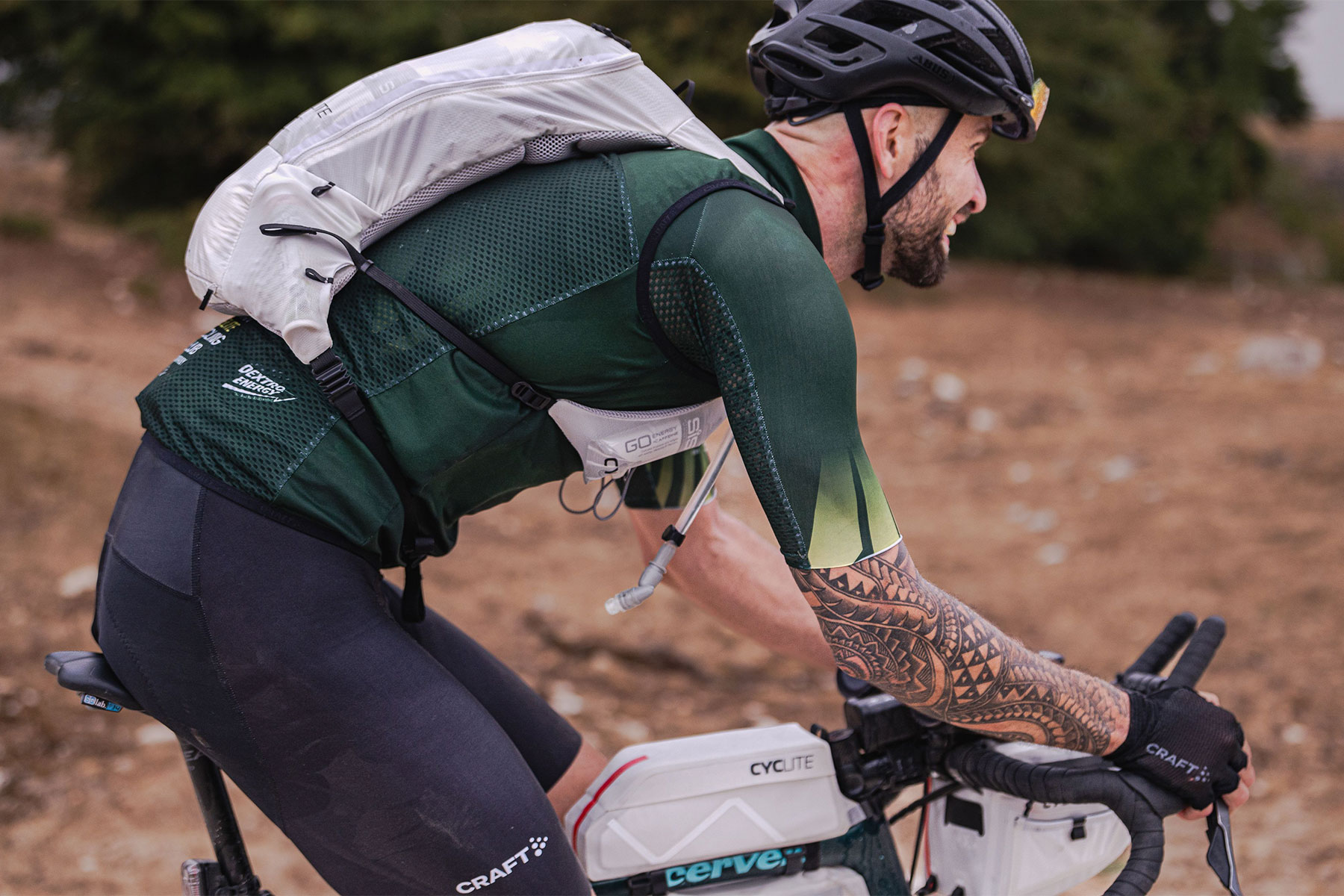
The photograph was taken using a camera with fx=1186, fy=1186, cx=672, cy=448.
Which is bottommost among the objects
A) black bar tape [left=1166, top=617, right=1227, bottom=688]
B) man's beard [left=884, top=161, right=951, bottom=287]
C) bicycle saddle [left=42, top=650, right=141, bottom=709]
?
black bar tape [left=1166, top=617, right=1227, bottom=688]

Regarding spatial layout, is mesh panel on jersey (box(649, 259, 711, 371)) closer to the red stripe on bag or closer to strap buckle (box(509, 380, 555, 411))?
strap buckle (box(509, 380, 555, 411))

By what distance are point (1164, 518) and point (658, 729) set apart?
3357 millimetres

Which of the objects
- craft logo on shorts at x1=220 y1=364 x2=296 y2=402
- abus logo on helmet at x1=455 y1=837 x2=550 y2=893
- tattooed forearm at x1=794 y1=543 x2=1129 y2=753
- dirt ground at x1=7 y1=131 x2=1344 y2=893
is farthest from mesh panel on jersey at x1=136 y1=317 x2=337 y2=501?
dirt ground at x1=7 y1=131 x2=1344 y2=893

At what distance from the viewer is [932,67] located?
5.94ft

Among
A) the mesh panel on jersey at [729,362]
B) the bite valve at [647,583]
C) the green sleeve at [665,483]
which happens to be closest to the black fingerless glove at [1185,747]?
the mesh panel on jersey at [729,362]

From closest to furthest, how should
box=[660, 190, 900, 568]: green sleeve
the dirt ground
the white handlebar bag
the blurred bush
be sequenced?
box=[660, 190, 900, 568]: green sleeve
the white handlebar bag
the dirt ground
the blurred bush

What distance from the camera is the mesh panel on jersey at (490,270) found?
163 cm

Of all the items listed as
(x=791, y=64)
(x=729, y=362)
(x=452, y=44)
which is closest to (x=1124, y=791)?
(x=729, y=362)

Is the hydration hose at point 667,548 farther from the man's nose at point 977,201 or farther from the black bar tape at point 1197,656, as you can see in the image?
the black bar tape at point 1197,656

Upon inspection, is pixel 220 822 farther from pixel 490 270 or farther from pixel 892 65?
pixel 892 65

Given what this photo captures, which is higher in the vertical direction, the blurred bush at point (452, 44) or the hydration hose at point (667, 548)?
the hydration hose at point (667, 548)

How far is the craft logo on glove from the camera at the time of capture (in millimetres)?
1758

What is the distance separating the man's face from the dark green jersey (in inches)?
13.3

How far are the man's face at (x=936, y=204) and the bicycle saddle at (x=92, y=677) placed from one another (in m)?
1.36
